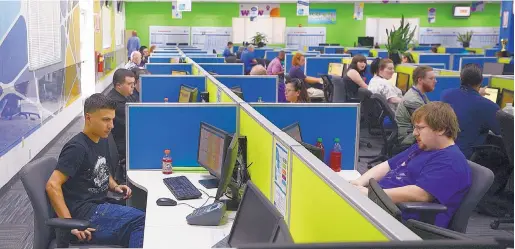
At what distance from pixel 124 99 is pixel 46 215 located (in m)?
2.35

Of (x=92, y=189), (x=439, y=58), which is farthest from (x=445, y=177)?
(x=439, y=58)

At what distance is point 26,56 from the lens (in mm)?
6008

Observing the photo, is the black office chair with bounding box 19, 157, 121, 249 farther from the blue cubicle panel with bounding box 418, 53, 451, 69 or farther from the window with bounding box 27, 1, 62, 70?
the blue cubicle panel with bounding box 418, 53, 451, 69

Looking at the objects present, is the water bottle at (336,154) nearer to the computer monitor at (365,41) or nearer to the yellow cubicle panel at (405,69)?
the yellow cubicle panel at (405,69)

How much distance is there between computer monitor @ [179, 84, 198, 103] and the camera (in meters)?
5.25

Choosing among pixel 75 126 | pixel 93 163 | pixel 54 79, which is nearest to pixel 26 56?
pixel 54 79

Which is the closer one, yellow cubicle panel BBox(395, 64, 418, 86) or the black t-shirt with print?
the black t-shirt with print

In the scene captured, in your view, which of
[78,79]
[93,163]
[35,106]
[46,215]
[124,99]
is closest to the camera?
[46,215]

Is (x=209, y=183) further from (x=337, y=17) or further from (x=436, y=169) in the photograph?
(x=337, y=17)

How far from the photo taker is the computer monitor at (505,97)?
18.9ft

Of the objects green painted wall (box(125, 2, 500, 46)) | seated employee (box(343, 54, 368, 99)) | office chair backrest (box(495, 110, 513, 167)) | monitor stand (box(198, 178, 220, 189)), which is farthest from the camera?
green painted wall (box(125, 2, 500, 46))

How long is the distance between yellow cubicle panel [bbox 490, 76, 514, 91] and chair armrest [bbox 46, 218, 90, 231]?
486cm

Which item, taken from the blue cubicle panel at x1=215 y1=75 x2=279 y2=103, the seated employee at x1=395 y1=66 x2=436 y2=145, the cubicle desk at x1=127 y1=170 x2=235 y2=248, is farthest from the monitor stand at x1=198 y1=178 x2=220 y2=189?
the blue cubicle panel at x1=215 y1=75 x2=279 y2=103

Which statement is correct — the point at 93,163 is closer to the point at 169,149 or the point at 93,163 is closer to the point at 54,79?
the point at 169,149
